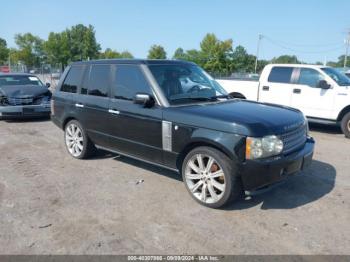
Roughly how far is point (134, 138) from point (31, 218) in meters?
1.79

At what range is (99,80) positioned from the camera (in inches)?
227

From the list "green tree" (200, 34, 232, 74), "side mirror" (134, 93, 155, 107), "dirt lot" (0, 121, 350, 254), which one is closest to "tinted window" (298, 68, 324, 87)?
"dirt lot" (0, 121, 350, 254)

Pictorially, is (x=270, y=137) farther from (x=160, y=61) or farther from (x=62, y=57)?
(x=62, y=57)

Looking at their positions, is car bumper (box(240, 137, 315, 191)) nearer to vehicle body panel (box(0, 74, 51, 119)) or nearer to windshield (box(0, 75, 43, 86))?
vehicle body panel (box(0, 74, 51, 119))

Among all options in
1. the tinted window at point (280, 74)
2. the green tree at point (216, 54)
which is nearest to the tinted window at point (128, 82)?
the tinted window at point (280, 74)

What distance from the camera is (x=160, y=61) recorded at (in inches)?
207

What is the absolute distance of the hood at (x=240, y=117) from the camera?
387cm

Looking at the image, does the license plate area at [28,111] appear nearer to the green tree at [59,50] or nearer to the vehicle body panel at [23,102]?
the vehicle body panel at [23,102]

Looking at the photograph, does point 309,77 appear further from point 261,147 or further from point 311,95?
point 261,147

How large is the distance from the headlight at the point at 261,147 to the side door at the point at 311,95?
5.70 m

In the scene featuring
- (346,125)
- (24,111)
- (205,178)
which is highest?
(24,111)

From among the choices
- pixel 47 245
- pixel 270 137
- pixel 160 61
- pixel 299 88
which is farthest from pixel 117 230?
pixel 299 88

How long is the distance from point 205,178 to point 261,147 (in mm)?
837

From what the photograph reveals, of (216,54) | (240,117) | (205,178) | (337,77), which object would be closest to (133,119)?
A: (205,178)
